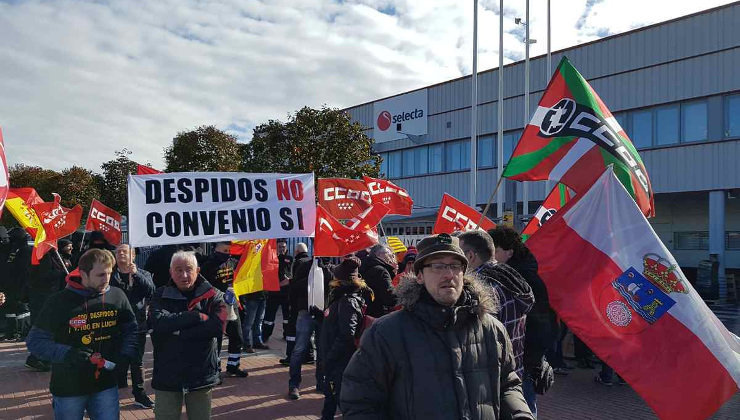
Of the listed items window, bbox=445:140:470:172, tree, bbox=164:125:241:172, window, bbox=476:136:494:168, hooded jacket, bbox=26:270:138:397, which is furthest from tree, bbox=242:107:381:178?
hooded jacket, bbox=26:270:138:397

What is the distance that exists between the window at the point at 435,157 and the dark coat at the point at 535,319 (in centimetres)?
2673

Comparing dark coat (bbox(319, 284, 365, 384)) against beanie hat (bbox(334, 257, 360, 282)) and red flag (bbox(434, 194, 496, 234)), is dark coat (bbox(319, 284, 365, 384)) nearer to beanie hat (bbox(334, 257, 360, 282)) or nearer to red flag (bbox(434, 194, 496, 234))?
beanie hat (bbox(334, 257, 360, 282))

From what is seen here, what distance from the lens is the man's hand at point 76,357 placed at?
409 cm

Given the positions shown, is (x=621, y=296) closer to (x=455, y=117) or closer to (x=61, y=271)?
(x=61, y=271)

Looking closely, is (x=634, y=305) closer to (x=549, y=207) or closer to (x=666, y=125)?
(x=549, y=207)

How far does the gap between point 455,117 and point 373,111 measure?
6.03 metres

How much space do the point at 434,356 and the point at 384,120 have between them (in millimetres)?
31490

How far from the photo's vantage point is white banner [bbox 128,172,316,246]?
642 cm

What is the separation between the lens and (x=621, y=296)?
422cm

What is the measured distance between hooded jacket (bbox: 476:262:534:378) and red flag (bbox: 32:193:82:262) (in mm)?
7262

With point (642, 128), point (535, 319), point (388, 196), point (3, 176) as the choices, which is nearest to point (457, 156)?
point (642, 128)

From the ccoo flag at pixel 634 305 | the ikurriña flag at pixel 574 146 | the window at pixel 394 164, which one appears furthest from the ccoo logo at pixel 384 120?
the ccoo flag at pixel 634 305

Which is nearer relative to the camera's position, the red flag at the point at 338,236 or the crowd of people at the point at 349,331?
the crowd of people at the point at 349,331

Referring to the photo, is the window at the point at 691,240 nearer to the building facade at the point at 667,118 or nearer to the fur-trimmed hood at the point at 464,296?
the building facade at the point at 667,118
